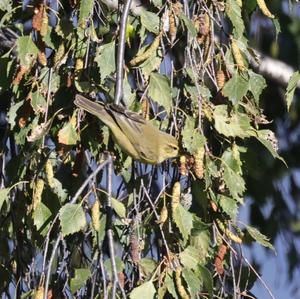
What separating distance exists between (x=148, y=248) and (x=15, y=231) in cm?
36

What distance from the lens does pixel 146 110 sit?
2508 mm

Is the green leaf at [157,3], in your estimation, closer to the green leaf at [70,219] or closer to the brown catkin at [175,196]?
the brown catkin at [175,196]

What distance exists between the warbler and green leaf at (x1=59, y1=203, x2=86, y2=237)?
26cm

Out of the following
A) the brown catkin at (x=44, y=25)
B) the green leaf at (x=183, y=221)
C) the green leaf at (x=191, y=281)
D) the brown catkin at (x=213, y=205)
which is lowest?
the green leaf at (x=191, y=281)

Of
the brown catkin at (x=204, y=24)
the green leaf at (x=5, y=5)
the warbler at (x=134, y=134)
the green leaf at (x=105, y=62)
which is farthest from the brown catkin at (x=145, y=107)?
the green leaf at (x=5, y=5)

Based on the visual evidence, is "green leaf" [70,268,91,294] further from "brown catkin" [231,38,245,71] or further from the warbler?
"brown catkin" [231,38,245,71]

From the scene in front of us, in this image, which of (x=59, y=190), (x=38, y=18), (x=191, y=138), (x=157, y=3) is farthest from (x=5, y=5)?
(x=191, y=138)

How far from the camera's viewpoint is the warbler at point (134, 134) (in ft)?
8.02

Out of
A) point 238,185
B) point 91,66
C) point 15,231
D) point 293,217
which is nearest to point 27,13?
point 91,66

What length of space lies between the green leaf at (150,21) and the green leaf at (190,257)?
52cm

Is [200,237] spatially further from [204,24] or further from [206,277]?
[204,24]

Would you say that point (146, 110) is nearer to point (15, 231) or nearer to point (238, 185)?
point (238, 185)

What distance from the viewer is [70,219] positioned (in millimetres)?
2283

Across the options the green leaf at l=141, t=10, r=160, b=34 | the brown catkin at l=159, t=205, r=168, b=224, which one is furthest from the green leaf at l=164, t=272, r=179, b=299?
the green leaf at l=141, t=10, r=160, b=34
